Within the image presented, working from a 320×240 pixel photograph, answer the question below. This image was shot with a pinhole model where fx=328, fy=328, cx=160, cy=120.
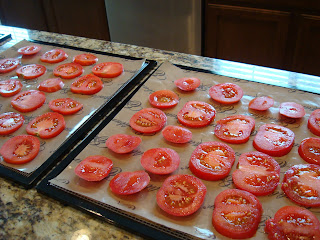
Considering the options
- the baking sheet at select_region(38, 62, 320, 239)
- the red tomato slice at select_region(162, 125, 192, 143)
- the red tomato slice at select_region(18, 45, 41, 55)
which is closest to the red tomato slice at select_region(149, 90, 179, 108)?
the baking sheet at select_region(38, 62, 320, 239)

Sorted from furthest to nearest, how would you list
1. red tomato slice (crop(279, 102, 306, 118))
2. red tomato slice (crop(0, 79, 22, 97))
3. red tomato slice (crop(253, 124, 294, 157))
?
red tomato slice (crop(0, 79, 22, 97)) → red tomato slice (crop(279, 102, 306, 118)) → red tomato slice (crop(253, 124, 294, 157))

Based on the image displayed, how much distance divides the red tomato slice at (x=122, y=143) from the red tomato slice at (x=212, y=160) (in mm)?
181

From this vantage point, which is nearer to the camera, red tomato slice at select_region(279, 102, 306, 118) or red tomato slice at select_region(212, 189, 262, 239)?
red tomato slice at select_region(212, 189, 262, 239)

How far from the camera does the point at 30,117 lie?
1.18m

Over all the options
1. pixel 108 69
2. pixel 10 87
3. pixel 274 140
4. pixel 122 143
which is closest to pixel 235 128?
pixel 274 140

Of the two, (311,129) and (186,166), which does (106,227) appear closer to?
(186,166)

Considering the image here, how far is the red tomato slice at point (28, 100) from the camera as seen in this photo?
3.95ft

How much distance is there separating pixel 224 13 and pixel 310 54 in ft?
2.01

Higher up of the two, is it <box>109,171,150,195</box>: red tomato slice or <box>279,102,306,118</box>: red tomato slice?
<box>279,102,306,118</box>: red tomato slice

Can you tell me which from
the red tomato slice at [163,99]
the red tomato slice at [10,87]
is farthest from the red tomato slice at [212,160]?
the red tomato slice at [10,87]

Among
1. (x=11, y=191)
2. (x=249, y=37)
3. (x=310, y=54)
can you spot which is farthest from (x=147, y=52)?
(x=310, y=54)

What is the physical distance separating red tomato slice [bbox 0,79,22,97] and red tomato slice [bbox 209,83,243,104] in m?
0.76

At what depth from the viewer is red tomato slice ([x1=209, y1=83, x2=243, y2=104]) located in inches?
44.9

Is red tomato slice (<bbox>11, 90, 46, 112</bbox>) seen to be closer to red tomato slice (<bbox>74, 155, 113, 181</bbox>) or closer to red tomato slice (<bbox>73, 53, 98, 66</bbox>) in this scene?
red tomato slice (<bbox>73, 53, 98, 66</bbox>)
